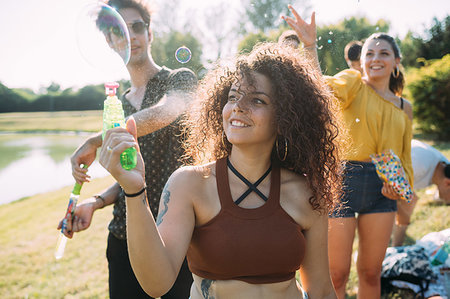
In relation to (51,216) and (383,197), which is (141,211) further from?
(51,216)

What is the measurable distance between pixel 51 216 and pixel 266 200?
300 inches

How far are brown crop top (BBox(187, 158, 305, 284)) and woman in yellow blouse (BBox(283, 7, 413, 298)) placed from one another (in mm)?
1177

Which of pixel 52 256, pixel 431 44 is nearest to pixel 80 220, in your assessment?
pixel 52 256

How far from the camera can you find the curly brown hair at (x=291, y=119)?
1716mm

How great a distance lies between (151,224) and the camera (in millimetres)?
1203

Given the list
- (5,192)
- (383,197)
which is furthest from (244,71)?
(5,192)

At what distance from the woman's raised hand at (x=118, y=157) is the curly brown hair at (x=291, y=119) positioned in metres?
0.77

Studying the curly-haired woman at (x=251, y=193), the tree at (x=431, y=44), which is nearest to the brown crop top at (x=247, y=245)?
the curly-haired woman at (x=251, y=193)

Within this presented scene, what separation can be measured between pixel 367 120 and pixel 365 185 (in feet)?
1.58

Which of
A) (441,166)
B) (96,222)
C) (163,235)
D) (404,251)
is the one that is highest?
(163,235)

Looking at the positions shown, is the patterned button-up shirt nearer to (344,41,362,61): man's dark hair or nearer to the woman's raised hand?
the woman's raised hand

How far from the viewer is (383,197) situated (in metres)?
2.77

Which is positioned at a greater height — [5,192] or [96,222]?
[96,222]

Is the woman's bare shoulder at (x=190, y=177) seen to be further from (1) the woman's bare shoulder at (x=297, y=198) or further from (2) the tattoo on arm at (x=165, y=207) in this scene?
→ (1) the woman's bare shoulder at (x=297, y=198)
